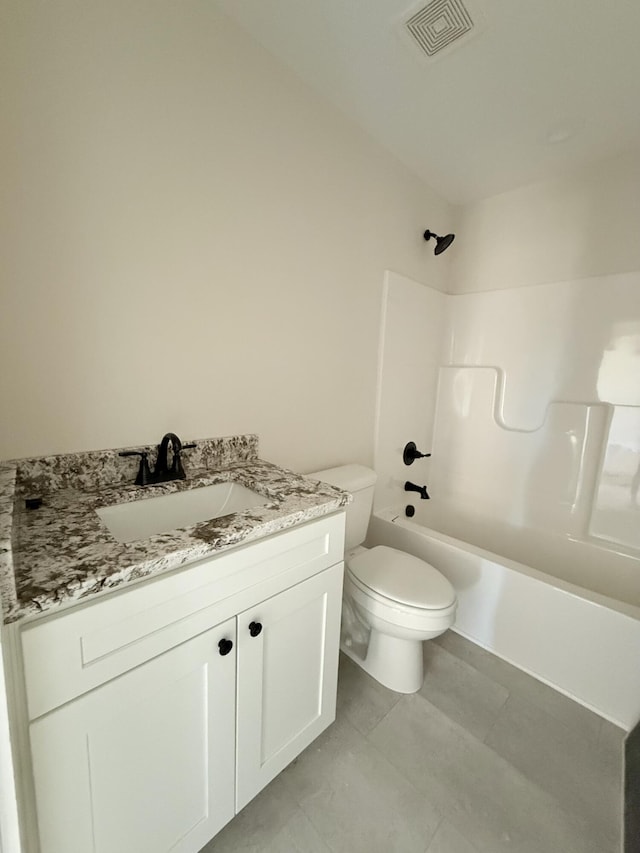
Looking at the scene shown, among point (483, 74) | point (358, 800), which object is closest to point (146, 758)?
point (358, 800)

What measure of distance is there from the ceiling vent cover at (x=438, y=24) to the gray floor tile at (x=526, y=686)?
92.4 inches

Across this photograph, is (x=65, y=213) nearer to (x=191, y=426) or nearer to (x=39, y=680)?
(x=191, y=426)

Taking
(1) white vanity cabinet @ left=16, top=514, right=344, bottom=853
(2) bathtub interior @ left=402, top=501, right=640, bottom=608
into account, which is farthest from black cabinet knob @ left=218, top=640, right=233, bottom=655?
(2) bathtub interior @ left=402, top=501, right=640, bottom=608

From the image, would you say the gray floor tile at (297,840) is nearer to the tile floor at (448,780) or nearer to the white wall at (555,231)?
the tile floor at (448,780)

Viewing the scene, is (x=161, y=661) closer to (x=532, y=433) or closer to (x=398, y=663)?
(x=398, y=663)

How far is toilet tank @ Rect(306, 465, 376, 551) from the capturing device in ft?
4.92

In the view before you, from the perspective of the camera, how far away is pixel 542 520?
6.27 feet

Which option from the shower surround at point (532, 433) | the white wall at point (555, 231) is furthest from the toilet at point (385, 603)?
the white wall at point (555, 231)

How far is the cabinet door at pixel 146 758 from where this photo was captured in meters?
0.56

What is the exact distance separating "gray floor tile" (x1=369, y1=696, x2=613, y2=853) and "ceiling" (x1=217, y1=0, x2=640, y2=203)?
7.60ft

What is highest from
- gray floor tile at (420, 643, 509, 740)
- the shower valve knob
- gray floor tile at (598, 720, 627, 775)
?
the shower valve knob

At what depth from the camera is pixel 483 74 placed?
1225 millimetres

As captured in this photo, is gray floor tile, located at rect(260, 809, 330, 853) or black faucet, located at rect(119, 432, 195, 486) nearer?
gray floor tile, located at rect(260, 809, 330, 853)

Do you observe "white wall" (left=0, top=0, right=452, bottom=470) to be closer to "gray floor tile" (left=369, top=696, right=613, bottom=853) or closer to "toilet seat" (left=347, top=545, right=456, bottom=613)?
"toilet seat" (left=347, top=545, right=456, bottom=613)
